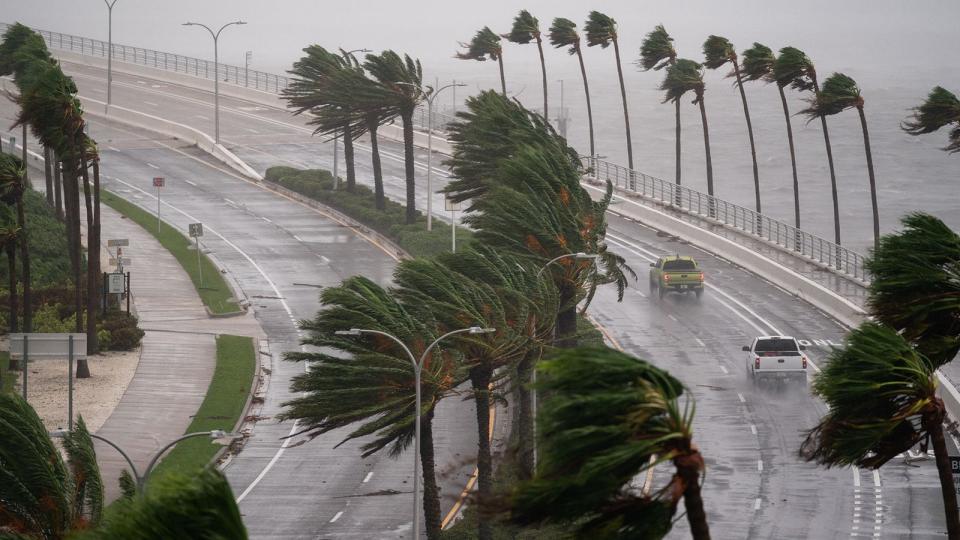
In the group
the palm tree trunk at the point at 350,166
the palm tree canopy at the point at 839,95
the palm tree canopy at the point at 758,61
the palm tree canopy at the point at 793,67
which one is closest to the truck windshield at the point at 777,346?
the palm tree canopy at the point at 839,95

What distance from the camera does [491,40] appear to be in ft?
345

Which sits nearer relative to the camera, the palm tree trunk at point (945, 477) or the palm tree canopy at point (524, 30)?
Answer: the palm tree trunk at point (945, 477)

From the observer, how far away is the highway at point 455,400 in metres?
42.5

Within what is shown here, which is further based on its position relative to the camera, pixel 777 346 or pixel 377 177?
pixel 377 177

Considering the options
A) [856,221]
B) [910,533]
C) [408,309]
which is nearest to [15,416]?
[408,309]

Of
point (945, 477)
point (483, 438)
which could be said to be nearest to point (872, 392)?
point (945, 477)

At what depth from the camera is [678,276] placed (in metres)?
68.7

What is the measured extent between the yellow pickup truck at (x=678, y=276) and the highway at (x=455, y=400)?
67 cm

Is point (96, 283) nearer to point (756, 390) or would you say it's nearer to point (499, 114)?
point (499, 114)

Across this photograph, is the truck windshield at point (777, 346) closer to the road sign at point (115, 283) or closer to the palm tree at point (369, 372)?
the palm tree at point (369, 372)

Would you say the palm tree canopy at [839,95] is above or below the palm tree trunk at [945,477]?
above

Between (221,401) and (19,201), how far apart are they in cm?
1006

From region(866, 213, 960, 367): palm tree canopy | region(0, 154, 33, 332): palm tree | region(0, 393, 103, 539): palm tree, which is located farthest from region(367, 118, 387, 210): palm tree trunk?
region(866, 213, 960, 367): palm tree canopy

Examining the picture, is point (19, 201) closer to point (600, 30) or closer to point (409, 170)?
point (409, 170)
